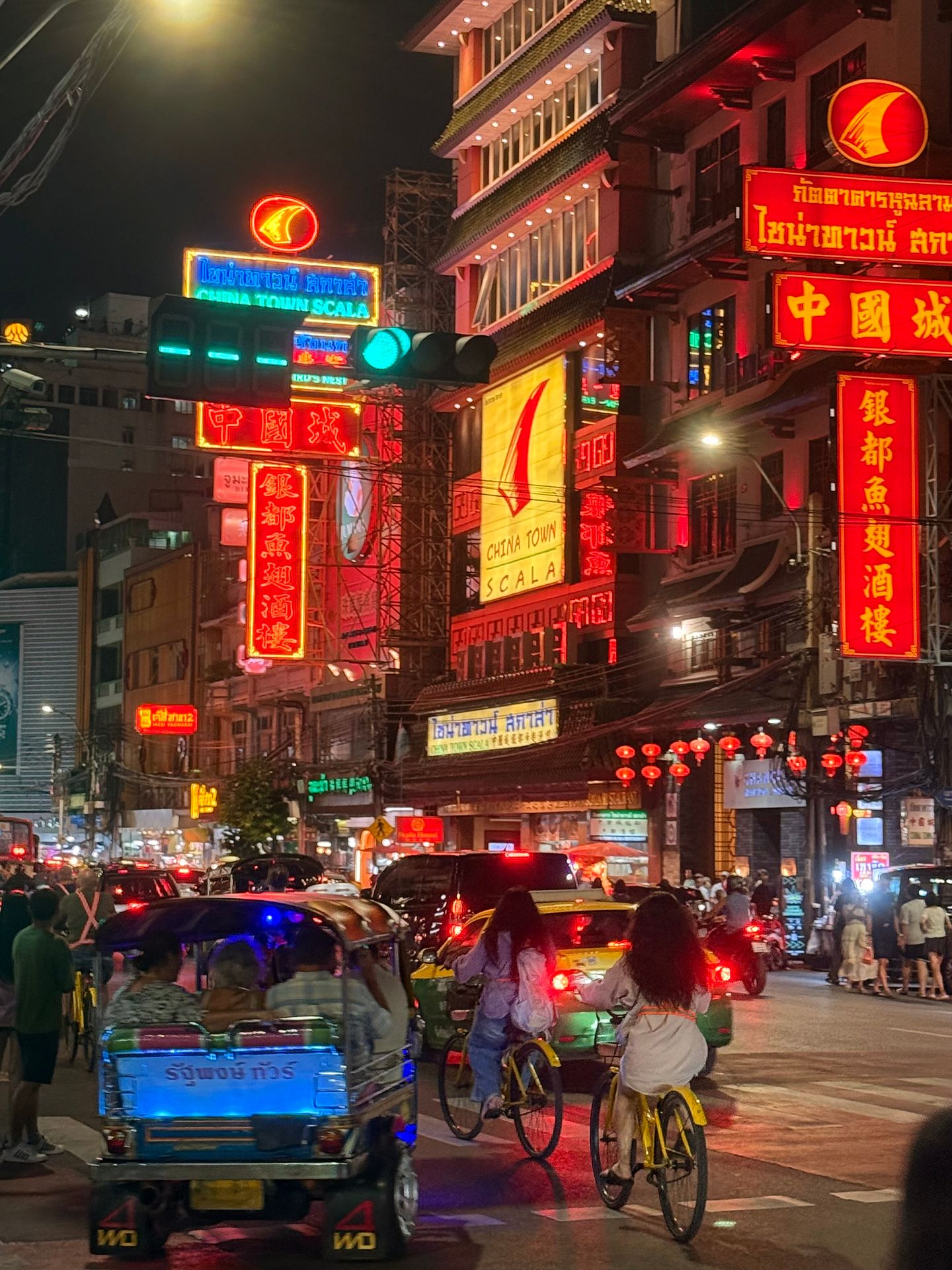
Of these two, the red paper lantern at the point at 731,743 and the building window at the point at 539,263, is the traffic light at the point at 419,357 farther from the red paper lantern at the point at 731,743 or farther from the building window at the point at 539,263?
the building window at the point at 539,263

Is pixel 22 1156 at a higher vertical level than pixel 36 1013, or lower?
lower

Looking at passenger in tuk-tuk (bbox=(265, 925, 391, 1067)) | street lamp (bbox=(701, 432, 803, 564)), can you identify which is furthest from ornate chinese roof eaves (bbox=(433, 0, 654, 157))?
passenger in tuk-tuk (bbox=(265, 925, 391, 1067))

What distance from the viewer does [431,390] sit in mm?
55281

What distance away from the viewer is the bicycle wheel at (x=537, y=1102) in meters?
12.4

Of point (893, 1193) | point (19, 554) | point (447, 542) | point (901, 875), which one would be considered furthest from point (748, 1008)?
point (19, 554)

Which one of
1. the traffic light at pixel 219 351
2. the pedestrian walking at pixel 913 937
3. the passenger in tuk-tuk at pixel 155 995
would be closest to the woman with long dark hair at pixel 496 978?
the passenger in tuk-tuk at pixel 155 995

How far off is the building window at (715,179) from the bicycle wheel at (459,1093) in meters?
29.9

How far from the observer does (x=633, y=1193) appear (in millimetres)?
11602

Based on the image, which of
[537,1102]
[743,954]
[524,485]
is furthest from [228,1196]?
[524,485]

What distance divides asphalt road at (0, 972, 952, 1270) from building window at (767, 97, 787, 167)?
26.8 m

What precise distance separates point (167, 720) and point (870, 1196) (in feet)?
252

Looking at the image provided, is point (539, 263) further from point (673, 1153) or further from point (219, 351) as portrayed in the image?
point (673, 1153)

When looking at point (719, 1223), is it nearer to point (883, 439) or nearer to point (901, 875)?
point (901, 875)

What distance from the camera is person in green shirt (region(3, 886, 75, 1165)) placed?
12.7 meters
